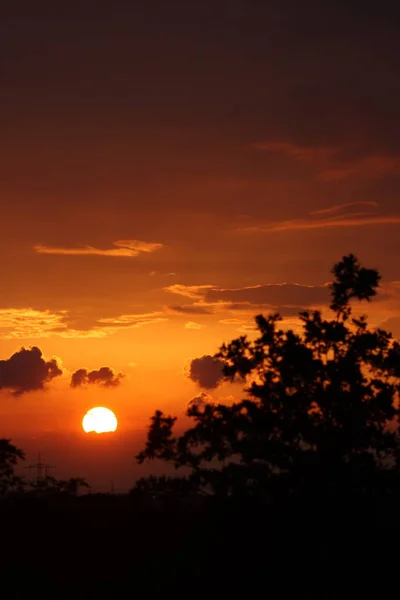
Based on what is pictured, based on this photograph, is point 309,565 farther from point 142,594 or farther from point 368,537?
point 142,594

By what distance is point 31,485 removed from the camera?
4953 centimetres

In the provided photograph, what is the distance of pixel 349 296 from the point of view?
110ft

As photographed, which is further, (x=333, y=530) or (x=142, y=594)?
(x=142, y=594)

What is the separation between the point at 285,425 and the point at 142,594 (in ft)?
29.1

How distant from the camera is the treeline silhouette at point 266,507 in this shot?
2444 centimetres

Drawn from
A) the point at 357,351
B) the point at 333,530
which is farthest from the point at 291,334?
the point at 333,530

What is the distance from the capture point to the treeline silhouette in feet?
80.2

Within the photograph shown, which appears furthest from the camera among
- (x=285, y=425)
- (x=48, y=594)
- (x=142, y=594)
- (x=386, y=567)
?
(x=285, y=425)

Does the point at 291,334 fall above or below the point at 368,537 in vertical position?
above

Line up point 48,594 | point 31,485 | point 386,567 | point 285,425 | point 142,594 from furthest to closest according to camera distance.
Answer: point 31,485 → point 285,425 → point 48,594 → point 142,594 → point 386,567

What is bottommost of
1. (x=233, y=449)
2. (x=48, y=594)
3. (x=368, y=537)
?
(x=48, y=594)

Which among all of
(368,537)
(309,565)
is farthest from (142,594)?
(368,537)

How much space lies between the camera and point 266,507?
26.1 m

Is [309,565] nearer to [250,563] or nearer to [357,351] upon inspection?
[250,563]
